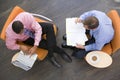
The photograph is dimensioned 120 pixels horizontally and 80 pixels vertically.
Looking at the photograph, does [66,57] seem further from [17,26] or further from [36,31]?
[17,26]

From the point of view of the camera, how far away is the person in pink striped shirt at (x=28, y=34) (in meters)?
2.54

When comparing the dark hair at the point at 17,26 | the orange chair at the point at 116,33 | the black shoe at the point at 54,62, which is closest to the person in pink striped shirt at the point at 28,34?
the dark hair at the point at 17,26

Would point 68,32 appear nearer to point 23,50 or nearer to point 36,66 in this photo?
point 23,50

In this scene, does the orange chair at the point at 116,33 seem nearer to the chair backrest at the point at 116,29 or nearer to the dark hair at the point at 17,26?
the chair backrest at the point at 116,29

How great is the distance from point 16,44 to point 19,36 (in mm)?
111

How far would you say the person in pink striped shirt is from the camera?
2541 mm

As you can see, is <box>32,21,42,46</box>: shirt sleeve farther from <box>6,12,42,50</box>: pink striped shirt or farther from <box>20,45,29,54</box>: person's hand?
<box>20,45,29,54</box>: person's hand

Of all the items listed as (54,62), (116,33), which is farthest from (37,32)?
(116,33)

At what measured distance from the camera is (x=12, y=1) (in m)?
3.79

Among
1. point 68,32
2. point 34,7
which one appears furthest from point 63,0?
point 68,32

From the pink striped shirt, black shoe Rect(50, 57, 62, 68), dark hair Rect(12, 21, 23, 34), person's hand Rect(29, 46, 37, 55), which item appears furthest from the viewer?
black shoe Rect(50, 57, 62, 68)

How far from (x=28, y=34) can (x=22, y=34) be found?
0.10 meters

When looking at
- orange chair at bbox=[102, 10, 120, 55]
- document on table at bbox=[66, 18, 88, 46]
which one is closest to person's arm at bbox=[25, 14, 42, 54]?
document on table at bbox=[66, 18, 88, 46]

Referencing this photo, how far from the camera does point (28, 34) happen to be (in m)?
2.74
